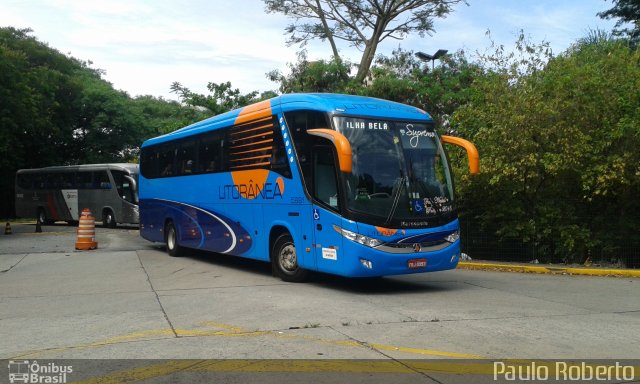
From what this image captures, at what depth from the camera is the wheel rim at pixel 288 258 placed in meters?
12.4

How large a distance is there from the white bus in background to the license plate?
2164 cm

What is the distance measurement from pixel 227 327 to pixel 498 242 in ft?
39.2

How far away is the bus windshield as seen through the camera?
1087 centimetres

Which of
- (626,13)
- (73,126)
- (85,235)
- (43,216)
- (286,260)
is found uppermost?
(626,13)

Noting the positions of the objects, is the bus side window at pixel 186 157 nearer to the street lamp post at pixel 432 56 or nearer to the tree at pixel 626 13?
the street lamp post at pixel 432 56

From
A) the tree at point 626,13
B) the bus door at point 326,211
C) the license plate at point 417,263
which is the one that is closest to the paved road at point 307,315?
the license plate at point 417,263

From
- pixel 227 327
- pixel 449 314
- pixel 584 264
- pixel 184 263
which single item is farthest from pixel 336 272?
pixel 584 264

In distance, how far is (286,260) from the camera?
12.7 metres

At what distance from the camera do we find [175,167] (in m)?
17.5

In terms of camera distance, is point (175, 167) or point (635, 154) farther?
point (175, 167)

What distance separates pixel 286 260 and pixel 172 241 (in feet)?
21.3

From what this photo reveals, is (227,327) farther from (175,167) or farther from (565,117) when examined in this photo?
(565,117)

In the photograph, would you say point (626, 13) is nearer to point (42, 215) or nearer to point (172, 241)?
point (172, 241)

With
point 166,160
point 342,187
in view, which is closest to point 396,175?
point 342,187
